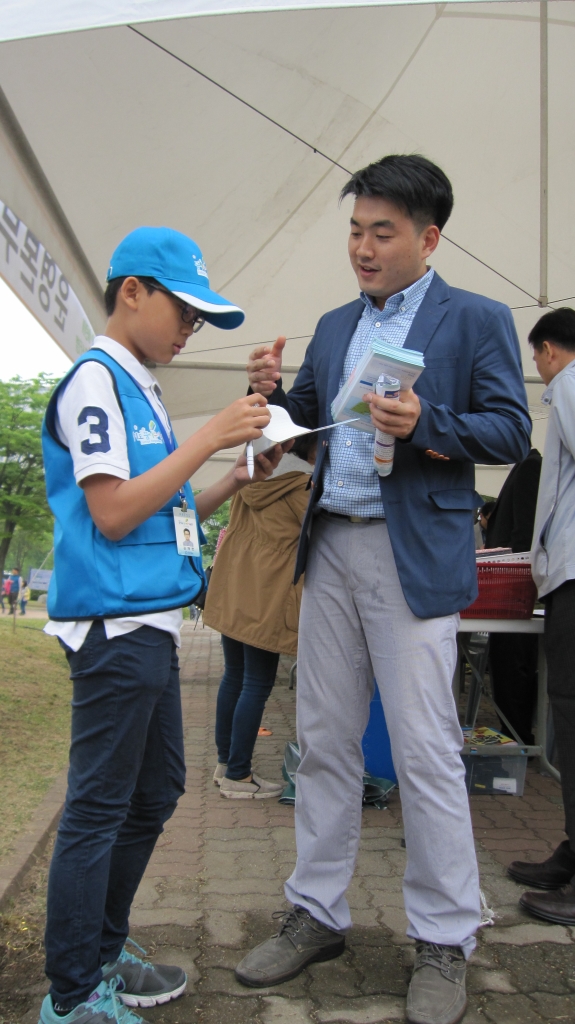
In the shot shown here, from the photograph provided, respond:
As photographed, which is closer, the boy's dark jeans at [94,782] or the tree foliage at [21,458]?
the boy's dark jeans at [94,782]

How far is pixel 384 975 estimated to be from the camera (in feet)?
7.02

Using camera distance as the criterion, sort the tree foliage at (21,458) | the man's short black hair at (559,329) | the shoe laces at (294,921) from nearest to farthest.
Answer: the shoe laces at (294,921)
the man's short black hair at (559,329)
the tree foliage at (21,458)

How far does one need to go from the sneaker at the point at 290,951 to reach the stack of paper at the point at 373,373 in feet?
4.53

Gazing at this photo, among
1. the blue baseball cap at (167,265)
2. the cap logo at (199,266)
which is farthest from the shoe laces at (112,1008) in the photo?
the cap logo at (199,266)

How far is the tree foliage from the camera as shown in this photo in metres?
27.1

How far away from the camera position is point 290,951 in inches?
84.1

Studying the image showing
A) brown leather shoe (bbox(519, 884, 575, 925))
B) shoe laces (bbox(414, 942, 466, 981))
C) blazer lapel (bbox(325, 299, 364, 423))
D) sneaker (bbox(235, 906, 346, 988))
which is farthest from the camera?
brown leather shoe (bbox(519, 884, 575, 925))

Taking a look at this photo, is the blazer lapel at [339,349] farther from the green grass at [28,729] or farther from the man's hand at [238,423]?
the green grass at [28,729]

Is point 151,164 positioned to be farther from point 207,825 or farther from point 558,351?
point 207,825

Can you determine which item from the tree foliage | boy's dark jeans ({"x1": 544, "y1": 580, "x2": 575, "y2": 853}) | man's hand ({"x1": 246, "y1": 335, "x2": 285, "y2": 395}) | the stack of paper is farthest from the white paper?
the tree foliage

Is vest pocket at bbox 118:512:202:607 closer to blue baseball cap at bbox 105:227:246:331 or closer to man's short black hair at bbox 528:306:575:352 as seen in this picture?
blue baseball cap at bbox 105:227:246:331

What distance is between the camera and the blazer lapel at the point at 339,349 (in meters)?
2.33

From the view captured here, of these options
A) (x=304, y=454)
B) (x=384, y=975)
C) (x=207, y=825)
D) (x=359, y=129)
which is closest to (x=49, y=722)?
(x=207, y=825)

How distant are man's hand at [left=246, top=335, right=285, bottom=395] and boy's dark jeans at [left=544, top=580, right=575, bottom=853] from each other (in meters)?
1.22
